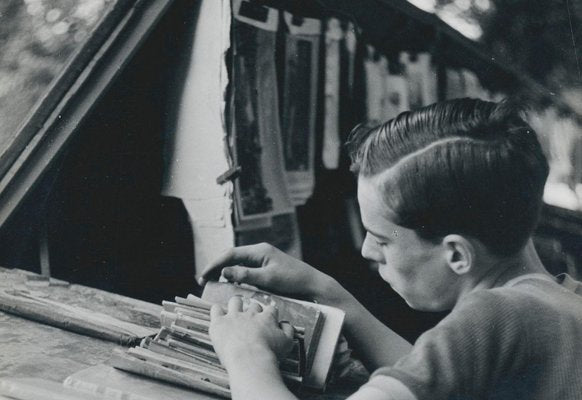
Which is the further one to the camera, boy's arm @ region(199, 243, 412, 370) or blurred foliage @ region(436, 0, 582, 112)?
blurred foliage @ region(436, 0, 582, 112)

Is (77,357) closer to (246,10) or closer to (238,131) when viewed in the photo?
(238,131)

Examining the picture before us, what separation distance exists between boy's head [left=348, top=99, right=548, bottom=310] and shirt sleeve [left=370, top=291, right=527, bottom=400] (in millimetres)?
248

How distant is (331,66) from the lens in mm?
2795

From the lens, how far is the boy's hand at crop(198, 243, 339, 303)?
5.83ft

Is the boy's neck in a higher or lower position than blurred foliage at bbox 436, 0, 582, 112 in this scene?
lower

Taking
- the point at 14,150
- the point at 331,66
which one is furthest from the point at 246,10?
the point at 14,150

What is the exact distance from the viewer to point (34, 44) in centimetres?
298

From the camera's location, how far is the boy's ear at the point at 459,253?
4.49 feet

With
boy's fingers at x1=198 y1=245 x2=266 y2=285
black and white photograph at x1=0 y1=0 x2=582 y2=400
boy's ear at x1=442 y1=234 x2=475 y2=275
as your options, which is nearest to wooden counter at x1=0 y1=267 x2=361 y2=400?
black and white photograph at x1=0 y1=0 x2=582 y2=400

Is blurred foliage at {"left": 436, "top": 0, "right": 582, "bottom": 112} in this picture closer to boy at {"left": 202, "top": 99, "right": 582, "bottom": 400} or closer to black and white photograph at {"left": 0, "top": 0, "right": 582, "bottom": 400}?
black and white photograph at {"left": 0, "top": 0, "right": 582, "bottom": 400}

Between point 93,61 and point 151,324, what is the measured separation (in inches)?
44.5

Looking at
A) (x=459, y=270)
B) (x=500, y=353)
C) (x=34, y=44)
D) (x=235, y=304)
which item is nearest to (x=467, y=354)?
(x=500, y=353)

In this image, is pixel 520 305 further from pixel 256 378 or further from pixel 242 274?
pixel 242 274

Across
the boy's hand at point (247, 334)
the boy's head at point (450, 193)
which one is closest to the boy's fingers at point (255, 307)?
the boy's hand at point (247, 334)
